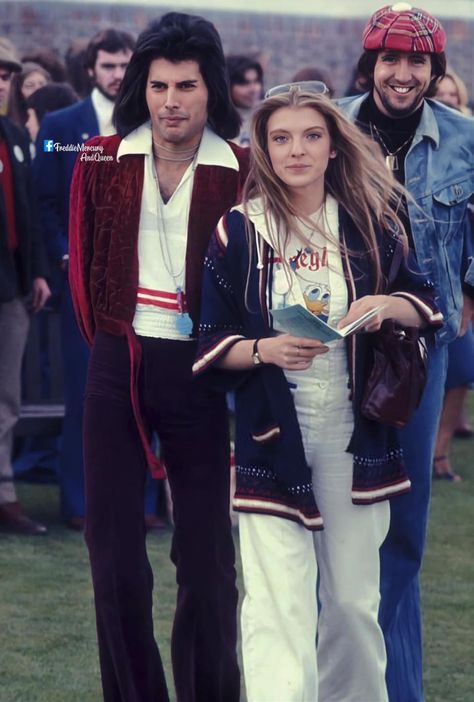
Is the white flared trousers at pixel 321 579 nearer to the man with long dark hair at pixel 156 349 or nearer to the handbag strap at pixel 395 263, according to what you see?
the handbag strap at pixel 395 263

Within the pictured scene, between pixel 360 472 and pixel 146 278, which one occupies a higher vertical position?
pixel 146 278

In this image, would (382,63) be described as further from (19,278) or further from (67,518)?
(67,518)

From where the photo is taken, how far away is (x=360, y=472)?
13.0ft

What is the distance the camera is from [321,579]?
4074 mm

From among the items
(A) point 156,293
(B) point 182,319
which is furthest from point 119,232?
(B) point 182,319

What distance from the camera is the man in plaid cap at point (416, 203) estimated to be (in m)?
4.50

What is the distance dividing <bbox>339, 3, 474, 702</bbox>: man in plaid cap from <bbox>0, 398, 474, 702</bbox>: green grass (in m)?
0.56

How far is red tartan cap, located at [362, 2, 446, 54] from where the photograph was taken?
4.50 metres

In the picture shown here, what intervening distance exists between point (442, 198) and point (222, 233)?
75 cm

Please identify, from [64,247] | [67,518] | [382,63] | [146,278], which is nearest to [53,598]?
[67,518]

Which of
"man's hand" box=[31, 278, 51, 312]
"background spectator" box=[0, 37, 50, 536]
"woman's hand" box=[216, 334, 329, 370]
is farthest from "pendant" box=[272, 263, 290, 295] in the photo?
"man's hand" box=[31, 278, 51, 312]

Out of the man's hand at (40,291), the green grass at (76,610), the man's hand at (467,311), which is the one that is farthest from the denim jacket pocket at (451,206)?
the man's hand at (40,291)

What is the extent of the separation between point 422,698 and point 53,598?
202 cm

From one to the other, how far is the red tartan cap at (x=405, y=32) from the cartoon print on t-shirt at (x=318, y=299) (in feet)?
2.94
